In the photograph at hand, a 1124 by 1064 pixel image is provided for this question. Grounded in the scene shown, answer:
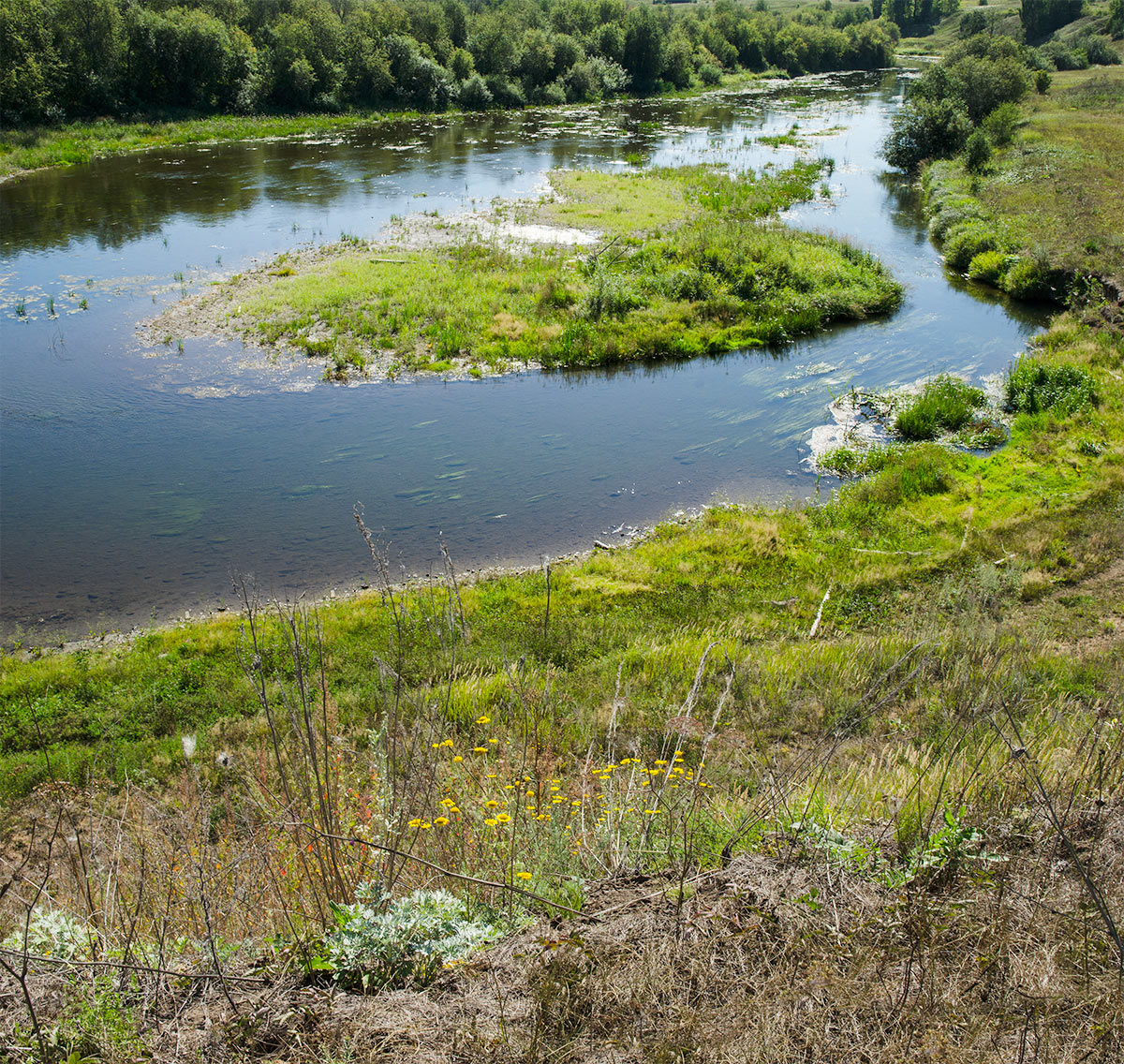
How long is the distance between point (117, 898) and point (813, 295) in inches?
925

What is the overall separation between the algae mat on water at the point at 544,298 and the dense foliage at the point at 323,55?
3508 centimetres

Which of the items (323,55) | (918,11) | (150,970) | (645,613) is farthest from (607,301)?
(918,11)

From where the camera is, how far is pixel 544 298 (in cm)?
2267

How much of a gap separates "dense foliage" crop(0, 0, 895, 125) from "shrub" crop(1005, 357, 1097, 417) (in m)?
52.4

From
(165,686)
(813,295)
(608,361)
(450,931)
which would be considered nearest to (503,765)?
(450,931)

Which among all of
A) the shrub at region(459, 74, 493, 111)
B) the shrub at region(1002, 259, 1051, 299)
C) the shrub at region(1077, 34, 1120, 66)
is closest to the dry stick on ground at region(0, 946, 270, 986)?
the shrub at region(1002, 259, 1051, 299)

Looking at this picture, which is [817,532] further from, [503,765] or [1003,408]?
[503,765]

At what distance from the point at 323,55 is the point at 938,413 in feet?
193

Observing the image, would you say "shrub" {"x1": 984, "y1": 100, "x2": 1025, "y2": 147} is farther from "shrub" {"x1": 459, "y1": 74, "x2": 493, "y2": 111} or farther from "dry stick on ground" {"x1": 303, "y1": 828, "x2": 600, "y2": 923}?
"dry stick on ground" {"x1": 303, "y1": 828, "x2": 600, "y2": 923}

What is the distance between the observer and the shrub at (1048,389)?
56.0 ft

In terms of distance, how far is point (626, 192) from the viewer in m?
34.7

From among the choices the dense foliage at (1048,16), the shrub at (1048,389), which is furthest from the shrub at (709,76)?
the shrub at (1048,389)

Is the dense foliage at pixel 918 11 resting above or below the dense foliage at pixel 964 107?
above

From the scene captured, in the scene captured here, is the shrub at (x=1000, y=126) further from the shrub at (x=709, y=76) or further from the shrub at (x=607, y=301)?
the shrub at (x=709, y=76)
